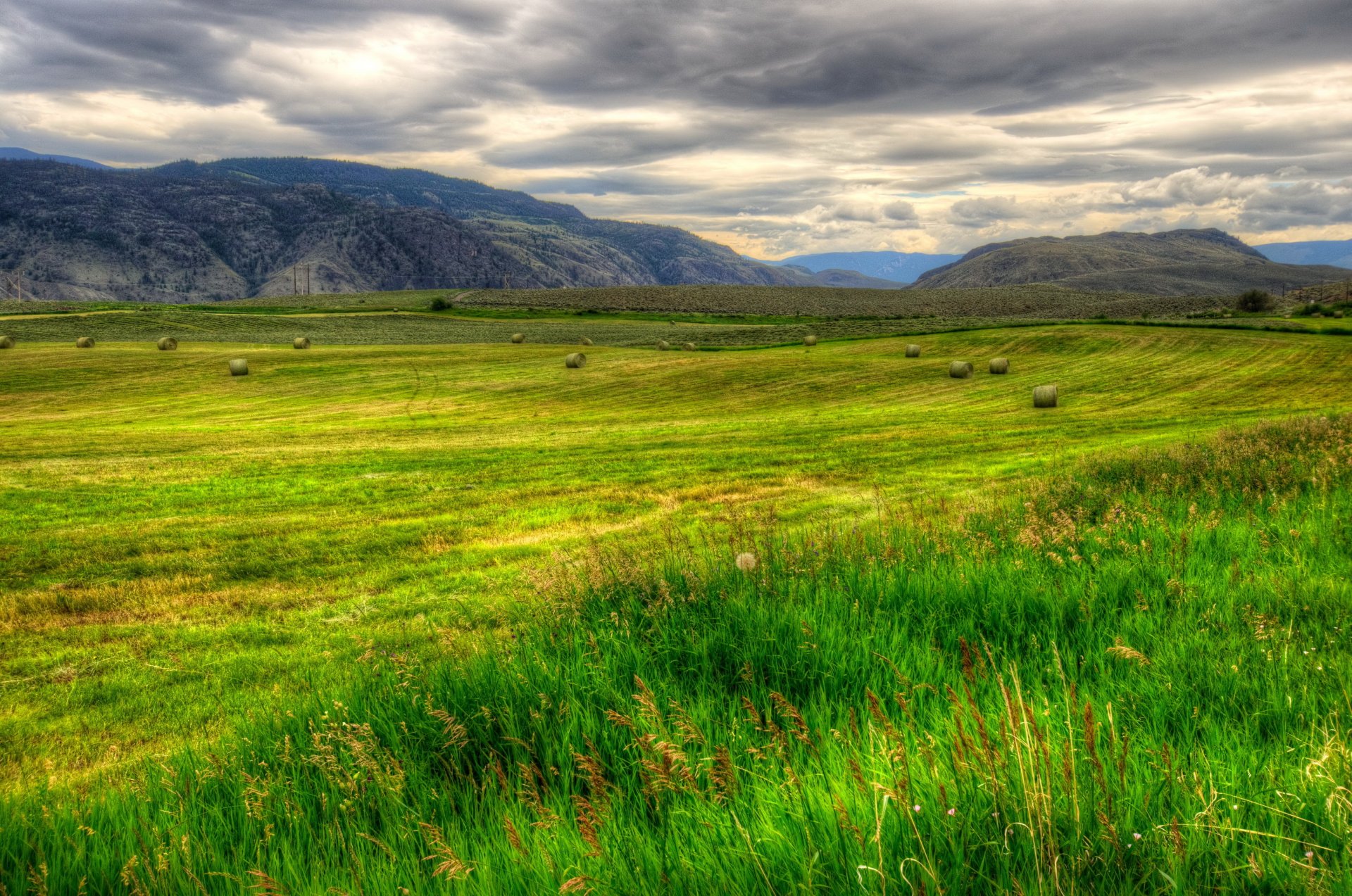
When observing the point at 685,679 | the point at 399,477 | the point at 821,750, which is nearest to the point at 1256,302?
the point at 399,477

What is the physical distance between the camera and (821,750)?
3.52m

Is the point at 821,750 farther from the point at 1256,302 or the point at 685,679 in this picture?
the point at 1256,302

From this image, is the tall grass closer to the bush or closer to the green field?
the green field

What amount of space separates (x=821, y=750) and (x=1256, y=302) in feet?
290

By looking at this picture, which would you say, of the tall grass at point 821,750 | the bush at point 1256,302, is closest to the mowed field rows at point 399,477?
the tall grass at point 821,750

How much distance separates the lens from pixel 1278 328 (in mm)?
51188

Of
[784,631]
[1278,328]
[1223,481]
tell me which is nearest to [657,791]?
[784,631]

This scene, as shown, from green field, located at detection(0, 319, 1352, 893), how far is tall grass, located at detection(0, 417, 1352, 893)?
25mm

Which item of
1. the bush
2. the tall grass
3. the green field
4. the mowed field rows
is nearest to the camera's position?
the tall grass

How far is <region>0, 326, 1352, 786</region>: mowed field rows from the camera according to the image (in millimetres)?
7785

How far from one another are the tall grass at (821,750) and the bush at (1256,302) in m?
82.8

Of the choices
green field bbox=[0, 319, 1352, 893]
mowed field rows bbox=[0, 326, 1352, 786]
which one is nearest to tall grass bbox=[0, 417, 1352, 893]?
green field bbox=[0, 319, 1352, 893]

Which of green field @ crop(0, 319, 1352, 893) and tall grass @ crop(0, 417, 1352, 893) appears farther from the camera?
green field @ crop(0, 319, 1352, 893)

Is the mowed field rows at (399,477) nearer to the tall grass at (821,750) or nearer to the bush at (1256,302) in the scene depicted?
the tall grass at (821,750)
